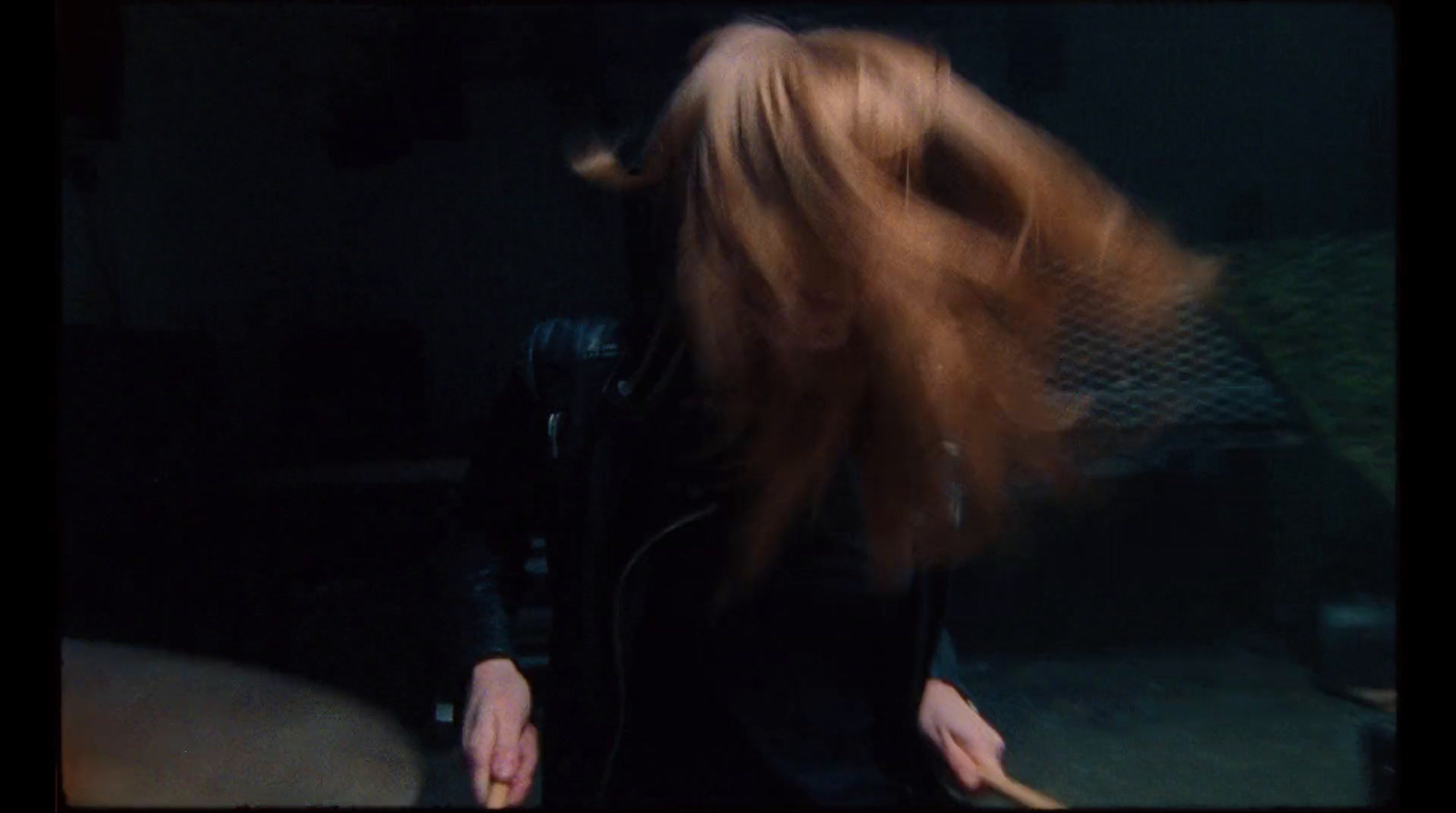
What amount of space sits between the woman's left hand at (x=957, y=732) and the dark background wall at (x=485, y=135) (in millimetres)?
805

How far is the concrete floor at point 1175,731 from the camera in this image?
1838 millimetres

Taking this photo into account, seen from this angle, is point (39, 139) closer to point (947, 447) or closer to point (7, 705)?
point (7, 705)

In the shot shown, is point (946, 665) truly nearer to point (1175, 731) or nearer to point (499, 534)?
point (1175, 731)

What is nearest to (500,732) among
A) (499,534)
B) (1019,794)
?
(499,534)

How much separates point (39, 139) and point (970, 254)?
1533mm

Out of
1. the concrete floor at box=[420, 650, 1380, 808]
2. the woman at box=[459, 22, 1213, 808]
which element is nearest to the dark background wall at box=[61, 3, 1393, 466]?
the woman at box=[459, 22, 1213, 808]

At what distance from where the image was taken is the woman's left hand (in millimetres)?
1769

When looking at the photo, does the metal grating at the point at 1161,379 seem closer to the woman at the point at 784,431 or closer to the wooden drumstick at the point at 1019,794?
the woman at the point at 784,431

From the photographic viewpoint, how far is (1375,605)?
6.13ft

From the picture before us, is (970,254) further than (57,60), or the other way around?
(57,60)

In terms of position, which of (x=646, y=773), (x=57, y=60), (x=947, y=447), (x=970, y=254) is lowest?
(x=646, y=773)

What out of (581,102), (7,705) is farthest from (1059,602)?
(7,705)

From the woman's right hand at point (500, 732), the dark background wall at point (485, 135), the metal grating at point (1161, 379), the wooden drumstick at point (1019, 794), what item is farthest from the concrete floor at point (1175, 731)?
the dark background wall at point (485, 135)

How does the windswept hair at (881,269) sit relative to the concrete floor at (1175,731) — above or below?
above
